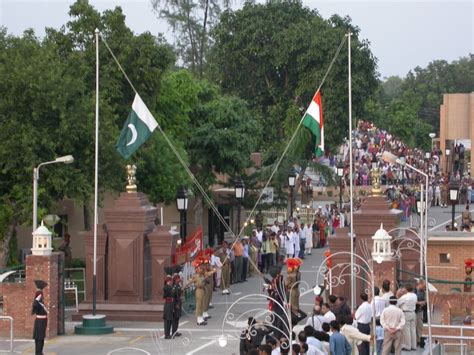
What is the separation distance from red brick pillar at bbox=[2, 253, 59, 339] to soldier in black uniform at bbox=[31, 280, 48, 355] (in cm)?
108

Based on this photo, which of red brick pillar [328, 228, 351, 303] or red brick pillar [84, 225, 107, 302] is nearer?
red brick pillar [328, 228, 351, 303]

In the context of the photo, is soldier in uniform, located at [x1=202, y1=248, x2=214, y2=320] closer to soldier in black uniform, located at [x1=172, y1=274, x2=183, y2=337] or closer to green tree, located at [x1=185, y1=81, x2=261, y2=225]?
soldier in black uniform, located at [x1=172, y1=274, x2=183, y2=337]

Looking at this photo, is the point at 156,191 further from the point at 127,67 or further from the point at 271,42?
the point at 271,42

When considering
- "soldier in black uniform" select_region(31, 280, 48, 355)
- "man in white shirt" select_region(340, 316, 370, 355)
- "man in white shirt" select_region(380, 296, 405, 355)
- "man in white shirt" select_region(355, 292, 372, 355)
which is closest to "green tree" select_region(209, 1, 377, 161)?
"soldier in black uniform" select_region(31, 280, 48, 355)

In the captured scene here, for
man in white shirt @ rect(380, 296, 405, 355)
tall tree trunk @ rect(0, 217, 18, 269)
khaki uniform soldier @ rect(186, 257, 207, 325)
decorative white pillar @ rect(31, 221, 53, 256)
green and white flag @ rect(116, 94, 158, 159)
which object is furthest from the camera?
tall tree trunk @ rect(0, 217, 18, 269)

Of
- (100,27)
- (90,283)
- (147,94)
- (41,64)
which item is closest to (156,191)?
(147,94)

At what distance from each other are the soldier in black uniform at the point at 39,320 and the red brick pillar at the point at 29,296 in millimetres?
1079

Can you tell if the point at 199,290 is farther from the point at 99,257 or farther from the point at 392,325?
the point at 392,325

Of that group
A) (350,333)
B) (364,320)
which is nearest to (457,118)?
(364,320)

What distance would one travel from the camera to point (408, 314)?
23.6m

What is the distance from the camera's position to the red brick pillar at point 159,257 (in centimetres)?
3098

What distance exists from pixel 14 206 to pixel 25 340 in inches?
319

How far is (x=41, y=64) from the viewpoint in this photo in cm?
3559

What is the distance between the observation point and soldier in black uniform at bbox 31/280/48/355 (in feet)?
83.0
